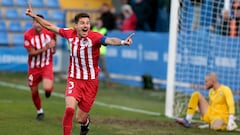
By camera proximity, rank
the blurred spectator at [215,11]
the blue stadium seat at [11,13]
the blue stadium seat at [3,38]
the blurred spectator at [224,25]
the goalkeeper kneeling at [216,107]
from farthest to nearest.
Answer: the blue stadium seat at [11,13] → the blue stadium seat at [3,38] → the blurred spectator at [224,25] → the blurred spectator at [215,11] → the goalkeeper kneeling at [216,107]

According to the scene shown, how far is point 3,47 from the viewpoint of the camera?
974 inches

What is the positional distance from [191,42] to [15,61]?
7901mm

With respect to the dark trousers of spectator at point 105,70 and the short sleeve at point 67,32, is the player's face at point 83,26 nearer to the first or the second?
the short sleeve at point 67,32

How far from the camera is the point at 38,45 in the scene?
14961 mm

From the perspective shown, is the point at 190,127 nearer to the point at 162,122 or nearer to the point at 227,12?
the point at 162,122

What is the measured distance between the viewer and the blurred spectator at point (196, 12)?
723 inches

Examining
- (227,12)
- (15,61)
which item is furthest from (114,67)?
(227,12)

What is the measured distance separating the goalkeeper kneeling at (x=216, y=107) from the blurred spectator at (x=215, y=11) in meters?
4.14

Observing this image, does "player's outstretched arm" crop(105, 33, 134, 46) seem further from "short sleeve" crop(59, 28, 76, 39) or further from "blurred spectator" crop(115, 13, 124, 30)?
"blurred spectator" crop(115, 13, 124, 30)

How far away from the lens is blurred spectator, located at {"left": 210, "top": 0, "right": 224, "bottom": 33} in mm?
18078

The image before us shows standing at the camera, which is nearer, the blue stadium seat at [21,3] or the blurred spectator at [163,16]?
the blurred spectator at [163,16]

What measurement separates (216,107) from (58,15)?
13.1 meters

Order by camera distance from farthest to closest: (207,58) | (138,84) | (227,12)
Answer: (138,84) → (207,58) → (227,12)

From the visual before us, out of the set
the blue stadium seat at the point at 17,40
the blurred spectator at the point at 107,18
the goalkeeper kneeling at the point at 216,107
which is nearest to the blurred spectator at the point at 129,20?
the blurred spectator at the point at 107,18
